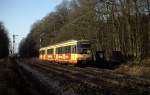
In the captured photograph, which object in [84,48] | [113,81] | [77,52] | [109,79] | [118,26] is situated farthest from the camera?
[118,26]

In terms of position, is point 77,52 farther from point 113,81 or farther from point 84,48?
point 113,81

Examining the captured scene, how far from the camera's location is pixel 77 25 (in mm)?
60719

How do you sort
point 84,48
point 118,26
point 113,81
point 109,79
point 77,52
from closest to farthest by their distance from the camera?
1. point 113,81
2. point 109,79
3. point 77,52
4. point 84,48
5. point 118,26

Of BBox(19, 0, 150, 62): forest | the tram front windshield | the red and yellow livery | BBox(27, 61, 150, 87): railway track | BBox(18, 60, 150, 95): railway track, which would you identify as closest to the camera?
BBox(18, 60, 150, 95): railway track

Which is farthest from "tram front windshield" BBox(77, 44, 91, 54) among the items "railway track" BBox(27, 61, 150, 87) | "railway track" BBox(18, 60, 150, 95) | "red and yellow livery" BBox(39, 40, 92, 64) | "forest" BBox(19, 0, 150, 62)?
"railway track" BBox(18, 60, 150, 95)

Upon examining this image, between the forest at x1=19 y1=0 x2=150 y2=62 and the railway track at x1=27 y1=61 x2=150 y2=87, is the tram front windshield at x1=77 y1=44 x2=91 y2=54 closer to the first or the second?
the forest at x1=19 y1=0 x2=150 y2=62

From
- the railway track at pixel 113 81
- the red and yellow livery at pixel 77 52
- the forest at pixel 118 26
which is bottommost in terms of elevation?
the railway track at pixel 113 81

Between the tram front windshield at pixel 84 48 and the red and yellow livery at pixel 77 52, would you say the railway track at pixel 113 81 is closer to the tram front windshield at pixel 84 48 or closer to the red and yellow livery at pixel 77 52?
the red and yellow livery at pixel 77 52

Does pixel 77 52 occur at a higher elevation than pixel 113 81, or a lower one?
higher

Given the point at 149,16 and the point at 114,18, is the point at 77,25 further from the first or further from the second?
the point at 149,16

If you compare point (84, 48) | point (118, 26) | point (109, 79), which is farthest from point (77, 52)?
point (109, 79)

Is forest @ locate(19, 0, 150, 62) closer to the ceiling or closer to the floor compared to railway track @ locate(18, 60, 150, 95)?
closer to the ceiling

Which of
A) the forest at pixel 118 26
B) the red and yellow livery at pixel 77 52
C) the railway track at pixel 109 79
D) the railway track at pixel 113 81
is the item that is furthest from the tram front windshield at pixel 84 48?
the railway track at pixel 113 81

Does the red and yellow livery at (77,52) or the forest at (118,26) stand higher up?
the forest at (118,26)
